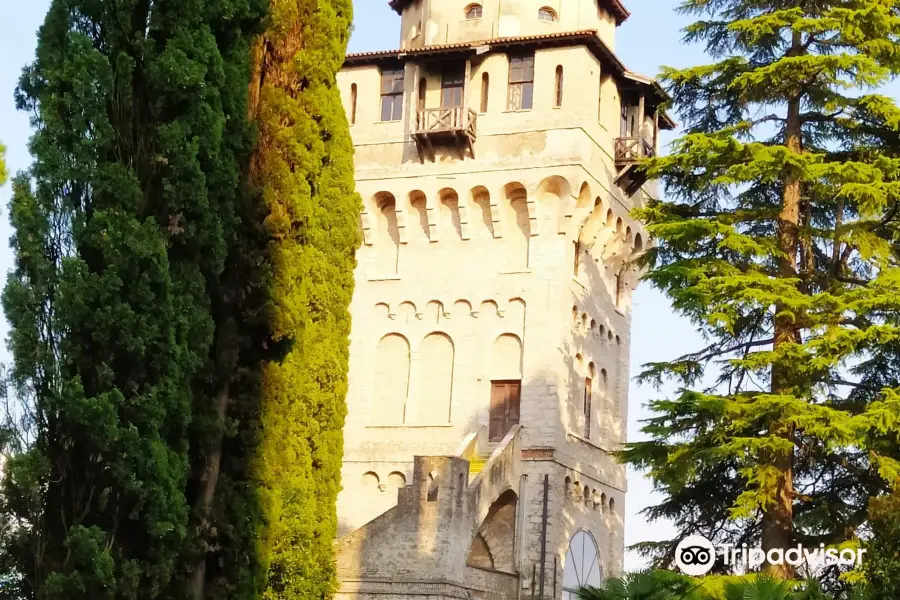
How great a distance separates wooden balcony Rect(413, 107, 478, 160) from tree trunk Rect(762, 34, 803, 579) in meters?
13.1

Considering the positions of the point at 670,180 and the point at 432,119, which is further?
the point at 432,119

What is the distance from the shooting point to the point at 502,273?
1309 inches

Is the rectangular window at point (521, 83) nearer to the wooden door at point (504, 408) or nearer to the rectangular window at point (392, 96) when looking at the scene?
the rectangular window at point (392, 96)

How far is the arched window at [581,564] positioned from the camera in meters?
31.7

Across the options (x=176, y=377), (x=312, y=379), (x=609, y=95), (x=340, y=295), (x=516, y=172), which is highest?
(x=609, y=95)

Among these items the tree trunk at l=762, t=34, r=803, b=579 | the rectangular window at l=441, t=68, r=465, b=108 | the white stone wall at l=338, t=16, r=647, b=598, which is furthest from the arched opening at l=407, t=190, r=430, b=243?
the tree trunk at l=762, t=34, r=803, b=579

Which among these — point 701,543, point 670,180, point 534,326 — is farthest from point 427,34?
point 701,543

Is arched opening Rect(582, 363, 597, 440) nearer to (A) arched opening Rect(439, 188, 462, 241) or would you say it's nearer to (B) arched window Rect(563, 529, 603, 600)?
(B) arched window Rect(563, 529, 603, 600)

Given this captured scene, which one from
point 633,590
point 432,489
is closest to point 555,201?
point 432,489

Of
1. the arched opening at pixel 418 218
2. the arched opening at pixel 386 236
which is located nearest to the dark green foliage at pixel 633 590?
the arched opening at pixel 418 218

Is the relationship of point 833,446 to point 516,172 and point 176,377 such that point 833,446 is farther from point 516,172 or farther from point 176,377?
point 516,172

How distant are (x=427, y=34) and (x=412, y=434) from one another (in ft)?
33.9

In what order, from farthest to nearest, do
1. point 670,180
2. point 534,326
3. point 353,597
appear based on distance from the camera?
point 534,326 → point 353,597 → point 670,180

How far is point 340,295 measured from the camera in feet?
70.0
